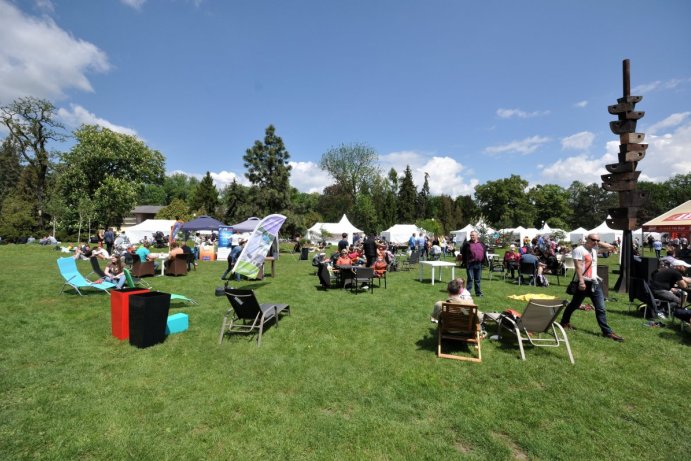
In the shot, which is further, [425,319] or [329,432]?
[425,319]

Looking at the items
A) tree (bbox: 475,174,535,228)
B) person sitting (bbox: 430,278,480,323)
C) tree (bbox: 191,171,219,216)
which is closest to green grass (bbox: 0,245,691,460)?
person sitting (bbox: 430,278,480,323)

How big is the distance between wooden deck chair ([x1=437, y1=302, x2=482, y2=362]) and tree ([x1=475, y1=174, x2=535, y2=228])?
5664cm

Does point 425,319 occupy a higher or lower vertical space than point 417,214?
lower

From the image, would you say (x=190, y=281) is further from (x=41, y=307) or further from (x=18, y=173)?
(x=18, y=173)

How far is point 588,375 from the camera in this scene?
4.10 m

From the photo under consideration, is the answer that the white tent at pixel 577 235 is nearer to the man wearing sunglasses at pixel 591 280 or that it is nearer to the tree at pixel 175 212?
the man wearing sunglasses at pixel 591 280

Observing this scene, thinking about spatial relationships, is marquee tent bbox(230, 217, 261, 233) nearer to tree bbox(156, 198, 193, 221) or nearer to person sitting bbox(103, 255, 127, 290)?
person sitting bbox(103, 255, 127, 290)

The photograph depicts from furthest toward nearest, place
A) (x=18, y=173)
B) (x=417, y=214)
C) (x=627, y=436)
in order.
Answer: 1. (x=417, y=214)
2. (x=18, y=173)
3. (x=627, y=436)

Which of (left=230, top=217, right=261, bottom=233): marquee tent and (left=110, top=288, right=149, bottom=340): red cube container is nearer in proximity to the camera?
(left=110, top=288, right=149, bottom=340): red cube container

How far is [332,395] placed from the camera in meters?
3.59

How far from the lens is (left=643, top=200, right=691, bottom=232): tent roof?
540 inches

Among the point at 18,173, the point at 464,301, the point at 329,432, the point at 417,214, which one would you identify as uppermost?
the point at 18,173

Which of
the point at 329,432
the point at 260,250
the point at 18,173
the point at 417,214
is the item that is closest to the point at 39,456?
the point at 329,432

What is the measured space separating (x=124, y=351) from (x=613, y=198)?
85.1 meters
